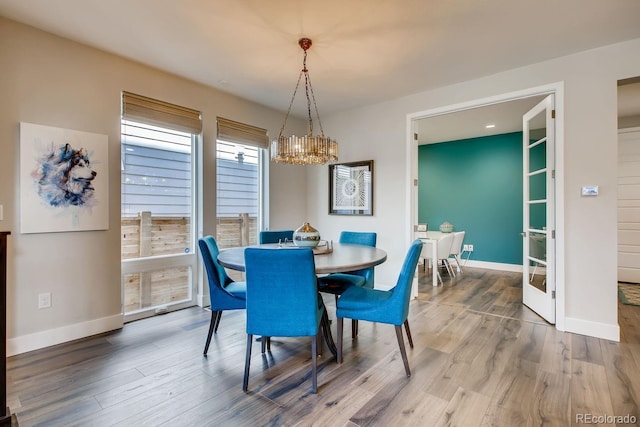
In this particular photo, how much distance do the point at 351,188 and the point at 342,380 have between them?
288 cm

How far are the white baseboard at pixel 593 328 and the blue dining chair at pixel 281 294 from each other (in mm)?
2572

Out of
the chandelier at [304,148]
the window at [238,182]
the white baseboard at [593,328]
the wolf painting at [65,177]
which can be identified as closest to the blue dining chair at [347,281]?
the chandelier at [304,148]

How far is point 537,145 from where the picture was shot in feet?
11.1

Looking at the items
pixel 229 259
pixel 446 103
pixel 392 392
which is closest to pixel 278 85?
pixel 446 103

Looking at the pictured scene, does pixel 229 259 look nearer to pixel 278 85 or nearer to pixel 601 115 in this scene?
pixel 278 85

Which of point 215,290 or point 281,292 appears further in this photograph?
point 215,290

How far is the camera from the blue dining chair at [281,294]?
1837 millimetres

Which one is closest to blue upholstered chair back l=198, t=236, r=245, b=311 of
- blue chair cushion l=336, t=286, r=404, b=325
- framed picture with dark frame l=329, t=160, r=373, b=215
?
blue chair cushion l=336, t=286, r=404, b=325

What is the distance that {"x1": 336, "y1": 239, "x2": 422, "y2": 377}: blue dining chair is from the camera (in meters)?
2.14

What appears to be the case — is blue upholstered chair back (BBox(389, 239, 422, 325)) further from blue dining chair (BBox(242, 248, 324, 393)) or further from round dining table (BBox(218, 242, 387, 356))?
blue dining chair (BBox(242, 248, 324, 393))

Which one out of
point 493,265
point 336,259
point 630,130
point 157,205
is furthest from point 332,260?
point 630,130

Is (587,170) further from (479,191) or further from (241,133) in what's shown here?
(241,133)

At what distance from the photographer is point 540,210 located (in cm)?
332

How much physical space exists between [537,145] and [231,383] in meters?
3.77
